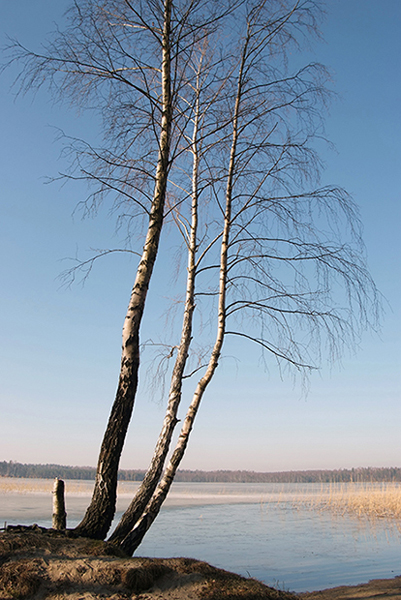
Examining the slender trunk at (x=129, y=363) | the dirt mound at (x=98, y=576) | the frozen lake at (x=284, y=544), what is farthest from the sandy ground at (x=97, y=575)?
the frozen lake at (x=284, y=544)

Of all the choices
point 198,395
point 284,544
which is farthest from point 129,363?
point 284,544

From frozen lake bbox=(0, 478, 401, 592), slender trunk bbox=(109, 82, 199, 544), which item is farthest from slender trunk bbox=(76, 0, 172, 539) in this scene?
frozen lake bbox=(0, 478, 401, 592)

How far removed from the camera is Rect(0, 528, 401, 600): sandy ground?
3506 millimetres

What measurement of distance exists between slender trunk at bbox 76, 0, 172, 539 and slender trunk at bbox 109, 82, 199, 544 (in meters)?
0.35

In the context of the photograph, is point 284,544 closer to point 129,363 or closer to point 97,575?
point 129,363

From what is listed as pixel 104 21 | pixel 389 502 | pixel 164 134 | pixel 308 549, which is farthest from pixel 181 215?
pixel 389 502

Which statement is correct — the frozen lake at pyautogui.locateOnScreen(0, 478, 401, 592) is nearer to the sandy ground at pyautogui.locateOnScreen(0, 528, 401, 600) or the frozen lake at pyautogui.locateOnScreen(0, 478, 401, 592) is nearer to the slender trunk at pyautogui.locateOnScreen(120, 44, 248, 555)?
the slender trunk at pyautogui.locateOnScreen(120, 44, 248, 555)

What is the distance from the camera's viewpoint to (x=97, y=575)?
12.2ft

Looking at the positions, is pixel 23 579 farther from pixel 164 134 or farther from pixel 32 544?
pixel 164 134

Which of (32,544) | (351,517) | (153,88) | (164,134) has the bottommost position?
(351,517)

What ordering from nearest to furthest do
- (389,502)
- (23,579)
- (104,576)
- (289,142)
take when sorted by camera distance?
(23,579), (104,576), (289,142), (389,502)

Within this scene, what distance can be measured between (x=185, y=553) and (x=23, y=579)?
23.7ft

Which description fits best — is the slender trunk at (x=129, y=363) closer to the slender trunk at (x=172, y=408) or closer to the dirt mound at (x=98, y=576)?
the slender trunk at (x=172, y=408)

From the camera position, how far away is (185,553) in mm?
9844
